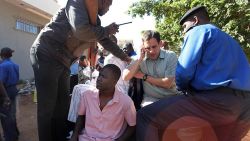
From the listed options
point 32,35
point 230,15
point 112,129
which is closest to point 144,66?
point 112,129

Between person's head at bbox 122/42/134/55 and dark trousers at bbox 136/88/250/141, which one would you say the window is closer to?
person's head at bbox 122/42/134/55

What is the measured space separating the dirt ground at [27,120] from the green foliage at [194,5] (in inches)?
170

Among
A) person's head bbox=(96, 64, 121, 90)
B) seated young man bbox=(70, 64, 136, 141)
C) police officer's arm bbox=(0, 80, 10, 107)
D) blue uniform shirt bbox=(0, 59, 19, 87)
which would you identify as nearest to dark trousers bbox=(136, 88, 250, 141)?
seated young man bbox=(70, 64, 136, 141)

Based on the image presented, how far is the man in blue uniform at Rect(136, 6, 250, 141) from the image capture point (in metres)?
2.63

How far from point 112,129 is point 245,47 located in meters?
6.38

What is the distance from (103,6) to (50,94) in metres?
0.88

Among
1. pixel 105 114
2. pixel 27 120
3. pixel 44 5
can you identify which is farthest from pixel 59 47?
pixel 44 5

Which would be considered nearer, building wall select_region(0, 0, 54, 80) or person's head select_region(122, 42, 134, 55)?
person's head select_region(122, 42, 134, 55)

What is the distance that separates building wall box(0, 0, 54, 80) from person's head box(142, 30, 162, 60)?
987 centimetres

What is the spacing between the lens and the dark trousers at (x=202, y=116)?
2.63 metres

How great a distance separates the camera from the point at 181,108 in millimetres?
2697

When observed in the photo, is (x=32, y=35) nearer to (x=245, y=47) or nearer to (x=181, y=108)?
(x=245, y=47)

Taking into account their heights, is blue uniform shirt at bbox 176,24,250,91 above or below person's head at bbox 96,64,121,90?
above

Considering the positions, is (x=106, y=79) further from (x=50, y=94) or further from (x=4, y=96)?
(x=4, y=96)
